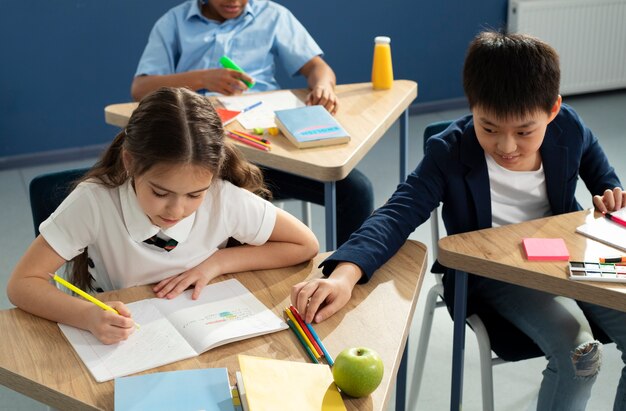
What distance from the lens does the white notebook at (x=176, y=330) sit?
139 cm

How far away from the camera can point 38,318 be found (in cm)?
152

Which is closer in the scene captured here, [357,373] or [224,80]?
[357,373]

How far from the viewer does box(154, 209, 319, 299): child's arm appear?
162 cm

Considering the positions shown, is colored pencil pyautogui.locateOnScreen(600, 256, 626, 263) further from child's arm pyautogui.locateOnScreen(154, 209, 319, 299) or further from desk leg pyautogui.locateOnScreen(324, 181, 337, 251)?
desk leg pyautogui.locateOnScreen(324, 181, 337, 251)

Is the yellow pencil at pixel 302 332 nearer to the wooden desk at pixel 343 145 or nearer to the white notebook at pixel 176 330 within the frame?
the white notebook at pixel 176 330

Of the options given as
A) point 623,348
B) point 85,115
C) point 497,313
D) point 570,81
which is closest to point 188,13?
point 85,115

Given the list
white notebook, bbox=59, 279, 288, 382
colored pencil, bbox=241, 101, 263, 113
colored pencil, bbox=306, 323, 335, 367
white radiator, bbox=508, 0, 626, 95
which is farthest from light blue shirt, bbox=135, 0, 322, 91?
white radiator, bbox=508, 0, 626, 95

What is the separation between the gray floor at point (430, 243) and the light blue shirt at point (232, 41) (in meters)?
0.75

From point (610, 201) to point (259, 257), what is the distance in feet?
2.62

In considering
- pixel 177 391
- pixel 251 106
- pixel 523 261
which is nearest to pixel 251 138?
pixel 251 106

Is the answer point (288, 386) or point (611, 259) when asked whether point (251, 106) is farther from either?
point (288, 386)

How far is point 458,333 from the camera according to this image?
1868mm

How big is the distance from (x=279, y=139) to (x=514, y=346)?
2.92ft

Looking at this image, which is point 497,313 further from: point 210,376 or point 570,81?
point 570,81
